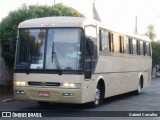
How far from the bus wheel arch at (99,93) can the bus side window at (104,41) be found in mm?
1243

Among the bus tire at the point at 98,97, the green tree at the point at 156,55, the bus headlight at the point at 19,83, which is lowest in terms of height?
the bus tire at the point at 98,97

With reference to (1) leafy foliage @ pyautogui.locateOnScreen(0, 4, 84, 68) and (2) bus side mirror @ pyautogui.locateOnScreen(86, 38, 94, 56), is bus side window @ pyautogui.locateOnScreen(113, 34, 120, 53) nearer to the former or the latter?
(2) bus side mirror @ pyautogui.locateOnScreen(86, 38, 94, 56)

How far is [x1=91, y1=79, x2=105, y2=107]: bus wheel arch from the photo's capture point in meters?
16.2

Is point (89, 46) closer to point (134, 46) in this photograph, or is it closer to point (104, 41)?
point (104, 41)

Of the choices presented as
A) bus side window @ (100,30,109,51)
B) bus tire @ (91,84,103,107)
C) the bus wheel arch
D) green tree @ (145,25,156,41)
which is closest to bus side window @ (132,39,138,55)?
bus side window @ (100,30,109,51)

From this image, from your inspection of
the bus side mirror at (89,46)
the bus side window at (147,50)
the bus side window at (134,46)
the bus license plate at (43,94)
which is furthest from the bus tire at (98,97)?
the bus side window at (147,50)

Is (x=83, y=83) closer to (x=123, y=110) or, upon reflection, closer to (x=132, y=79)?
(x=123, y=110)

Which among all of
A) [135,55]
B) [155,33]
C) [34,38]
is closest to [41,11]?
[135,55]

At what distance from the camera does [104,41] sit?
17016 mm

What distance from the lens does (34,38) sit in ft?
49.2

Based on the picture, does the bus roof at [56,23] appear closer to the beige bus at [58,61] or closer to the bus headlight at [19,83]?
the beige bus at [58,61]

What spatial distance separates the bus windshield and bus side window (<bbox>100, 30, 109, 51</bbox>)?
7.00 ft

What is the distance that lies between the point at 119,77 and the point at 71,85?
548 centimetres

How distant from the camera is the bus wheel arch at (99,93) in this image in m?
16.2
